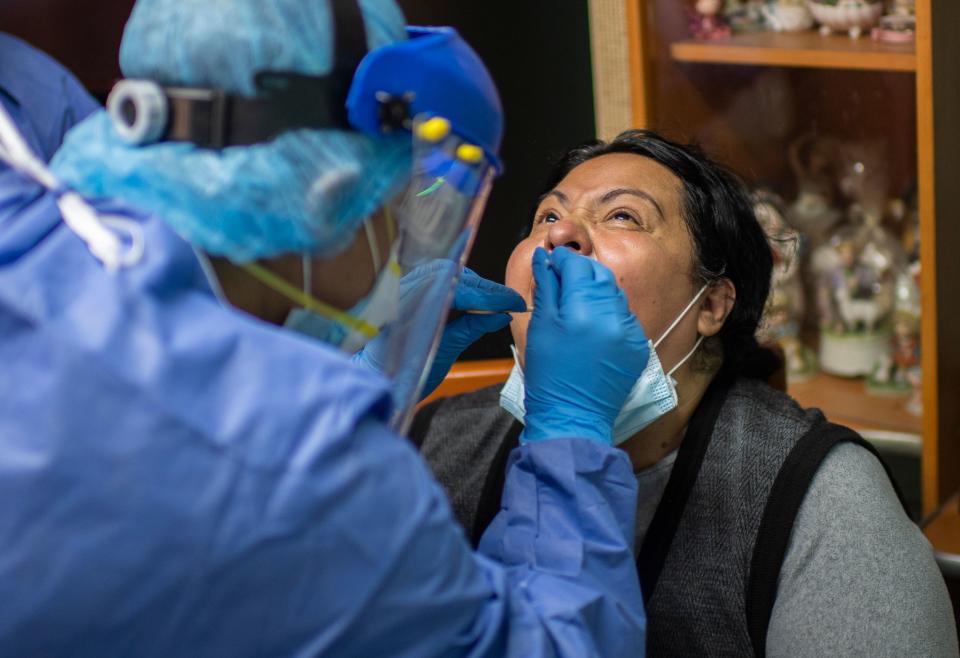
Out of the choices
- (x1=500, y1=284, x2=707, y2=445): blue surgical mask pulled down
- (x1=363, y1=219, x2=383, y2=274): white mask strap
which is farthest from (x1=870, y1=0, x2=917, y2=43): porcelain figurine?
(x1=363, y1=219, x2=383, y2=274): white mask strap

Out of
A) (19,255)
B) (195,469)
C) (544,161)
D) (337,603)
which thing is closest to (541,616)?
(337,603)

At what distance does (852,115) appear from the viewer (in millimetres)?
2256

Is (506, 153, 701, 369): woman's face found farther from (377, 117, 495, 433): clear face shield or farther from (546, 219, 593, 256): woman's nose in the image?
(377, 117, 495, 433): clear face shield

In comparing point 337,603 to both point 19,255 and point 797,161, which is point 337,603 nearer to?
point 19,255

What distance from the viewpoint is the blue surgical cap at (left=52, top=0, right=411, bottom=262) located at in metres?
0.79

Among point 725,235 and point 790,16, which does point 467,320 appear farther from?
point 790,16

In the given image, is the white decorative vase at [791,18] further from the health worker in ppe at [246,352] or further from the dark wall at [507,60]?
the health worker in ppe at [246,352]

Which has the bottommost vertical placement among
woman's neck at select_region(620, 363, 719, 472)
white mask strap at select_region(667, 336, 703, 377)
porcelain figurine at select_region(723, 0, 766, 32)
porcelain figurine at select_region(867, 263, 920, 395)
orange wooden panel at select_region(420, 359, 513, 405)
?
porcelain figurine at select_region(867, 263, 920, 395)

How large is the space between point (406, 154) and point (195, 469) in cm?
31

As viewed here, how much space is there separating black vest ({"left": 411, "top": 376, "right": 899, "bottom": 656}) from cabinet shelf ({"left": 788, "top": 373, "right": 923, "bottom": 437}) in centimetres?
78

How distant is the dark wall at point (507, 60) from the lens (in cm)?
179

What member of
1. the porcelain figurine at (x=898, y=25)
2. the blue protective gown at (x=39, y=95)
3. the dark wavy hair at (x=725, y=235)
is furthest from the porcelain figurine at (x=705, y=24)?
the blue protective gown at (x=39, y=95)

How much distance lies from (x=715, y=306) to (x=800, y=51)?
67 cm

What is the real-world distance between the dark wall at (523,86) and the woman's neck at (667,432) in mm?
365
